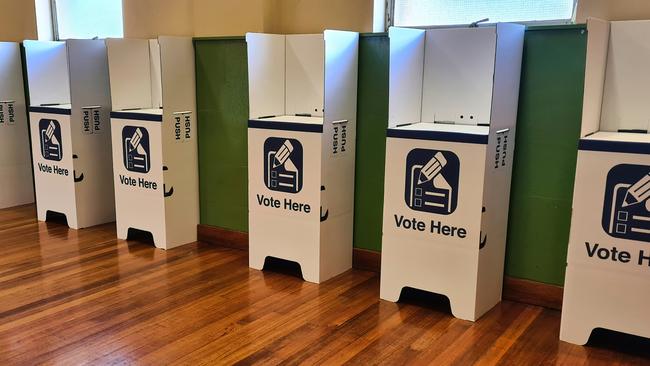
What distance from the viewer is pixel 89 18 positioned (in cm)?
510

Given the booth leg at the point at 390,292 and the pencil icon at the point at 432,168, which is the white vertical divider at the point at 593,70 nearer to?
the pencil icon at the point at 432,168

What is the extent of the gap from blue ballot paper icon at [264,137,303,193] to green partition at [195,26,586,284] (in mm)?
398

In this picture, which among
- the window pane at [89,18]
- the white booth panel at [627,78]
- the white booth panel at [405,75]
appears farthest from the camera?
the window pane at [89,18]

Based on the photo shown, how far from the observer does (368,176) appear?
3.40 m

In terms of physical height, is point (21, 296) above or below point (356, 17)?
below

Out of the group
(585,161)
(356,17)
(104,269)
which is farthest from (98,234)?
(585,161)

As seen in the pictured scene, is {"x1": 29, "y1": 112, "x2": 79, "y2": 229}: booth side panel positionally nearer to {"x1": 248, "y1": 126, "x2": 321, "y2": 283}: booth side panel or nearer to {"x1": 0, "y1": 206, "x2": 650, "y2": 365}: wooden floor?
{"x1": 0, "y1": 206, "x2": 650, "y2": 365}: wooden floor

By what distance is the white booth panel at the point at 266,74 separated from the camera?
3381 millimetres

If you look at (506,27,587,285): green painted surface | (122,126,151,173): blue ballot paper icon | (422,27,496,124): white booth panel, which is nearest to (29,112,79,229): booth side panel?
(122,126,151,173): blue ballot paper icon

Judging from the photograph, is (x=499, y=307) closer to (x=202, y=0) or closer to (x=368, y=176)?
(x=368, y=176)

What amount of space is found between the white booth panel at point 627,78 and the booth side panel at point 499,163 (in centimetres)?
40

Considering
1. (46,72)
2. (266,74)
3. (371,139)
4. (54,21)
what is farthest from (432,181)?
(54,21)

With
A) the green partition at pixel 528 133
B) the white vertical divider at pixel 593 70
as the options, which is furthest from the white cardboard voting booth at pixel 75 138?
the white vertical divider at pixel 593 70

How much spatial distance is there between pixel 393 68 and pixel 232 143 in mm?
1356
